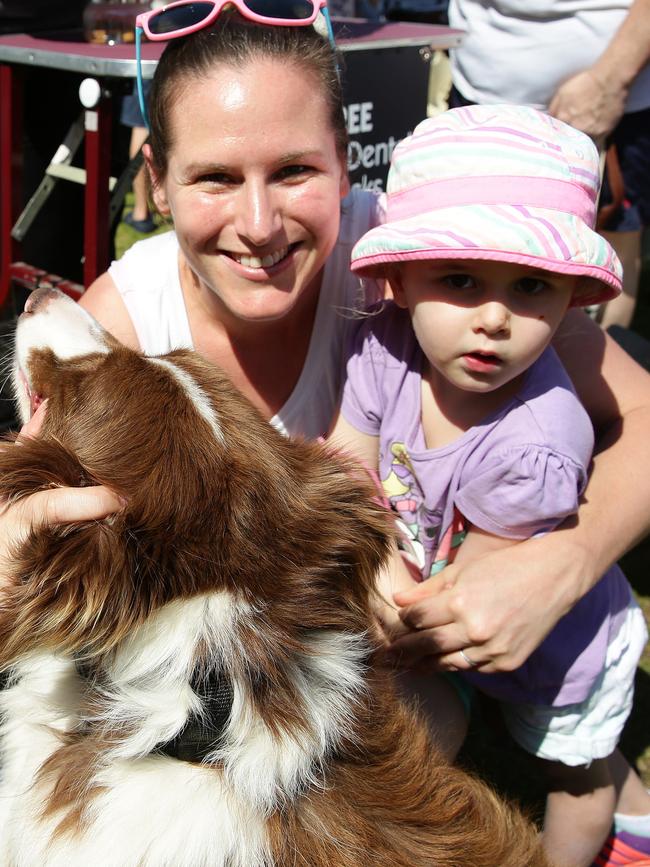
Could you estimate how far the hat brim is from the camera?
7.56 feet

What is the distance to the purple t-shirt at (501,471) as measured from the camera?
8.20 ft

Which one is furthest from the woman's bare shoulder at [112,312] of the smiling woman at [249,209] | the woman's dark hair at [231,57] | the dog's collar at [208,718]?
the dog's collar at [208,718]

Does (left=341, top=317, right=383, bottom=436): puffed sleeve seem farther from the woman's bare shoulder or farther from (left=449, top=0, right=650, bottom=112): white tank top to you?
(left=449, top=0, right=650, bottom=112): white tank top

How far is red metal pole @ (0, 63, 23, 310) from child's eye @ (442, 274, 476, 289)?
308cm

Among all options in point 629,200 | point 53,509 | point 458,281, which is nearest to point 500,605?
point 458,281

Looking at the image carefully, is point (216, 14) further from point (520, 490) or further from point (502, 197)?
point (520, 490)

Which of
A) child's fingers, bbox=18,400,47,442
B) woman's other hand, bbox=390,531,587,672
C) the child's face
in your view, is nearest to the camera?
child's fingers, bbox=18,400,47,442

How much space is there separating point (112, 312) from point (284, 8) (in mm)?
1080

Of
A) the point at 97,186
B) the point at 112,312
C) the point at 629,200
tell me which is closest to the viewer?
the point at 112,312

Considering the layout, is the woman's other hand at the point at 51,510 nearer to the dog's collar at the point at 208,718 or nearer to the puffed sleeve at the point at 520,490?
the dog's collar at the point at 208,718

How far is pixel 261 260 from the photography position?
9.03 ft

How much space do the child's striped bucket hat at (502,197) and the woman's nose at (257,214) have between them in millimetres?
301

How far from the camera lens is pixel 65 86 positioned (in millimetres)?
4988

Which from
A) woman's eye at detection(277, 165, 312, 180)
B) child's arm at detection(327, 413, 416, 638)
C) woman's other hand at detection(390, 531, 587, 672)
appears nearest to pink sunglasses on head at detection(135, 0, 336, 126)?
woman's eye at detection(277, 165, 312, 180)
